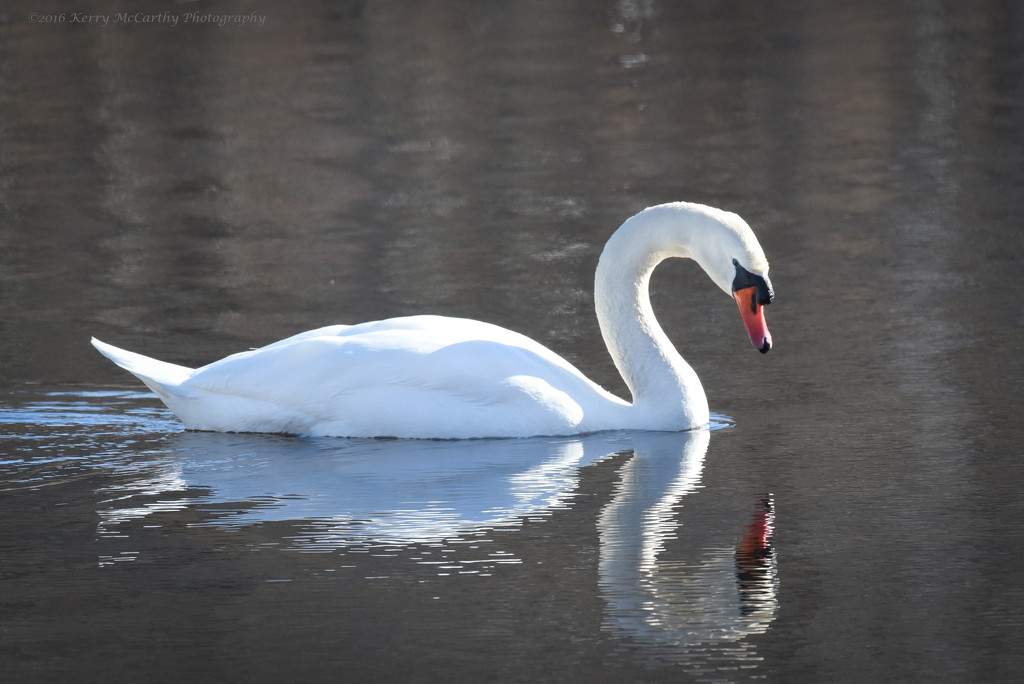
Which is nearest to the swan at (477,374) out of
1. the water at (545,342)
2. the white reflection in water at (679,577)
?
the water at (545,342)

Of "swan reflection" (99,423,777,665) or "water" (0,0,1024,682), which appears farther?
"swan reflection" (99,423,777,665)

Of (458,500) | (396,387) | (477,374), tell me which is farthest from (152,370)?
(458,500)

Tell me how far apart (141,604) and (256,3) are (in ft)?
84.6

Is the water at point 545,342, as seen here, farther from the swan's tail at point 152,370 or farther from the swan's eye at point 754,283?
the swan's eye at point 754,283

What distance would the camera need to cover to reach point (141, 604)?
18.6 feet

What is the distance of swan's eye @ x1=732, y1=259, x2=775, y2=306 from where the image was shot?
7750 millimetres

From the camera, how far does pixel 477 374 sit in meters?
7.80

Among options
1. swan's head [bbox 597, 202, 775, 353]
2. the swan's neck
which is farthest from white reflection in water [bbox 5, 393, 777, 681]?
swan's head [bbox 597, 202, 775, 353]

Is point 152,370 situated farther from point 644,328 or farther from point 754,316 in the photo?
point 754,316

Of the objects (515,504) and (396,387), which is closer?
(515,504)

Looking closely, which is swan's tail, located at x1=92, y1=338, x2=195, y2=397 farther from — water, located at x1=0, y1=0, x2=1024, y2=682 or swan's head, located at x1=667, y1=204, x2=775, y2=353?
swan's head, located at x1=667, y1=204, x2=775, y2=353

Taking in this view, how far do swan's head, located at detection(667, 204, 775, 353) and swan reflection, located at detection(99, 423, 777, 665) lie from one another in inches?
21.7

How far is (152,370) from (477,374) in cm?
148

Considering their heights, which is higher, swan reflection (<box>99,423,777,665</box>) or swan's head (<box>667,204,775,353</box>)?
swan's head (<box>667,204,775,353</box>)
